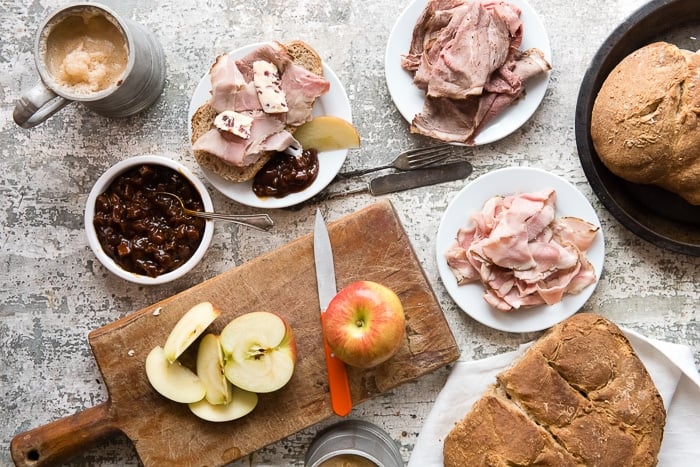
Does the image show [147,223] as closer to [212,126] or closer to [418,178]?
[212,126]

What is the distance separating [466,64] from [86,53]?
1.48 meters

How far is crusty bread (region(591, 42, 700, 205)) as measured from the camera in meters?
2.41

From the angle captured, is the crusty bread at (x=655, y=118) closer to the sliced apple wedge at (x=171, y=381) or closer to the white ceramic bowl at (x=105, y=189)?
the white ceramic bowl at (x=105, y=189)

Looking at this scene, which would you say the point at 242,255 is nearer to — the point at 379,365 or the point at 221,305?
the point at 221,305

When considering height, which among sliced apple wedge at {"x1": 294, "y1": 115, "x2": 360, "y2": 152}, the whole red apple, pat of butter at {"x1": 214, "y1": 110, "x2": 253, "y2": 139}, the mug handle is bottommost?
the whole red apple

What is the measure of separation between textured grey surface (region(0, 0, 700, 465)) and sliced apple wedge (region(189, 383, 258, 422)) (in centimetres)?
35

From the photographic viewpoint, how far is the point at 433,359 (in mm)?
2713

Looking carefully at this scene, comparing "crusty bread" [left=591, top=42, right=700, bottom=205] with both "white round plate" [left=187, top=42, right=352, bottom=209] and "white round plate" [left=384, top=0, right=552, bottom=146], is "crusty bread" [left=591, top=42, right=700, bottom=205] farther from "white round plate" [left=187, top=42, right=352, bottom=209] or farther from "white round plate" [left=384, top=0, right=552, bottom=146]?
"white round plate" [left=187, top=42, right=352, bottom=209]

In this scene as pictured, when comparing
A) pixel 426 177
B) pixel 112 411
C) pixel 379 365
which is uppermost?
pixel 426 177

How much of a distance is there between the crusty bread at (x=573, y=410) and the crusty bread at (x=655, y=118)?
0.63 meters

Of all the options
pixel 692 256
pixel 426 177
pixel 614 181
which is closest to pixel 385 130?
pixel 426 177

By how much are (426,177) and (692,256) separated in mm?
1181

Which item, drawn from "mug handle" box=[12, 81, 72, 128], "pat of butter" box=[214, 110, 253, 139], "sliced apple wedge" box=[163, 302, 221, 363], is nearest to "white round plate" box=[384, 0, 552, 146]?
"pat of butter" box=[214, 110, 253, 139]

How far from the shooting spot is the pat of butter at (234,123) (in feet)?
8.58
